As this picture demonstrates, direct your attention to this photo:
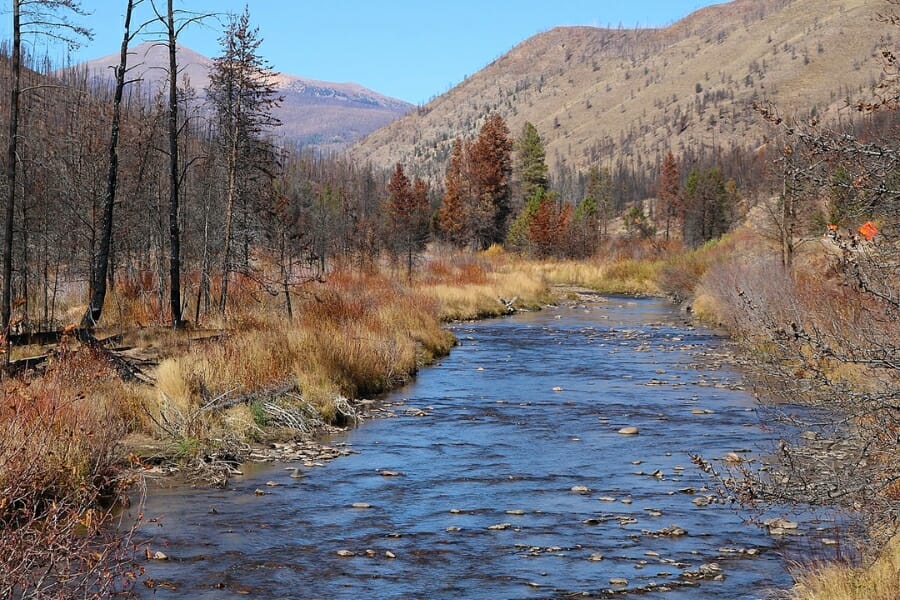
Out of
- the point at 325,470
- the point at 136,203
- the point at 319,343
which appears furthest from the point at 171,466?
the point at 136,203

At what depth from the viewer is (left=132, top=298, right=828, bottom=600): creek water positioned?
26.0 feet

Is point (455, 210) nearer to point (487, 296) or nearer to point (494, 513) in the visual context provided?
point (487, 296)

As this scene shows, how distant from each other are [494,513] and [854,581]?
14.3ft

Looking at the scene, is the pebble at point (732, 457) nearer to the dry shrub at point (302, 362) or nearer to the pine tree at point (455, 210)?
the dry shrub at point (302, 362)

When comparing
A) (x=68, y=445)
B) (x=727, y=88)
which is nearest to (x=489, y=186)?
(x=68, y=445)

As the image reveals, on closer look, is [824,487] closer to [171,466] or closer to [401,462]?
[401,462]

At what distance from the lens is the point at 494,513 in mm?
10062

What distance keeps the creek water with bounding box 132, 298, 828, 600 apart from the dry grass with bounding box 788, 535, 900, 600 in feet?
2.42

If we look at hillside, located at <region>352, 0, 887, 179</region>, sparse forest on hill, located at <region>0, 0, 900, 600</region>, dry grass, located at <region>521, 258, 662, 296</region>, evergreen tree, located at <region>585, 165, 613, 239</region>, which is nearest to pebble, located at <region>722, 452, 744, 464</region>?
sparse forest on hill, located at <region>0, 0, 900, 600</region>

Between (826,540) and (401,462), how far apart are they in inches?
218

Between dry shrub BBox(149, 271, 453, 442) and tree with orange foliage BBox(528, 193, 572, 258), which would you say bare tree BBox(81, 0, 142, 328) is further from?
tree with orange foliage BBox(528, 193, 572, 258)

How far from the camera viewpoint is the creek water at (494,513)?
26.0 ft

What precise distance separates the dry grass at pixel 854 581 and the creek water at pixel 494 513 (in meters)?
0.74

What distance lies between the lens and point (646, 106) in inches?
6811
